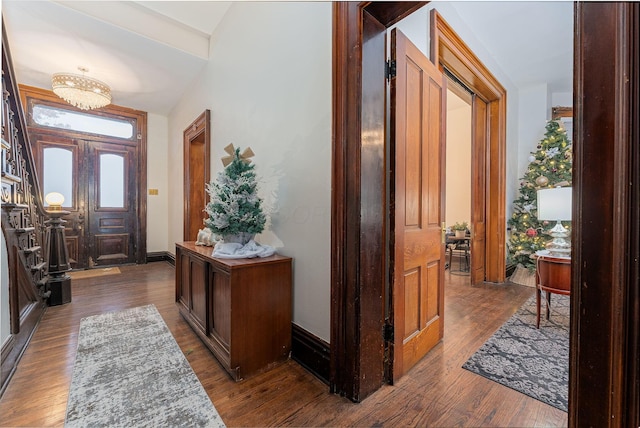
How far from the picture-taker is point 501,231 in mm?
4035

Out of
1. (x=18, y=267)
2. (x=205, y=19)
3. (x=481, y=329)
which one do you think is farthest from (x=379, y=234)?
(x=205, y=19)

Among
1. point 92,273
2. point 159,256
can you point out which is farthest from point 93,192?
point 159,256

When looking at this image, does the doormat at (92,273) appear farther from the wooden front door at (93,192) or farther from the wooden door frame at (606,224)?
the wooden door frame at (606,224)

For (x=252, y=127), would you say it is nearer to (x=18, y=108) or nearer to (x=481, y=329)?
(x=18, y=108)

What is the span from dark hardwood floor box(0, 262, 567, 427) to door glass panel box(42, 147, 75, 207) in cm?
348

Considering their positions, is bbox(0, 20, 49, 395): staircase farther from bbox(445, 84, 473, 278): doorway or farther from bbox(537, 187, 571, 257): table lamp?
bbox(445, 84, 473, 278): doorway

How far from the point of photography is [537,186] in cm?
433

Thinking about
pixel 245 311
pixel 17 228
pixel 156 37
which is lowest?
pixel 245 311

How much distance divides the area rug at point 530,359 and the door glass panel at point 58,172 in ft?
21.3

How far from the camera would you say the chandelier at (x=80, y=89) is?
361cm

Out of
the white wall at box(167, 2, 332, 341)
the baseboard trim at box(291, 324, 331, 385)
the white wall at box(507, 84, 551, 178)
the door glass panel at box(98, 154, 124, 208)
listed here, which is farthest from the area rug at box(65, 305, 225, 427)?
the white wall at box(507, 84, 551, 178)

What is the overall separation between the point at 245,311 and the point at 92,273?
449cm

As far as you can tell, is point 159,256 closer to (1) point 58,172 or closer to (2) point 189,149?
(1) point 58,172

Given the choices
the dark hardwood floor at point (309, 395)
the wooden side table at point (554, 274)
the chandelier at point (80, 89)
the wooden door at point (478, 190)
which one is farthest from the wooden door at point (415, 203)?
the chandelier at point (80, 89)
